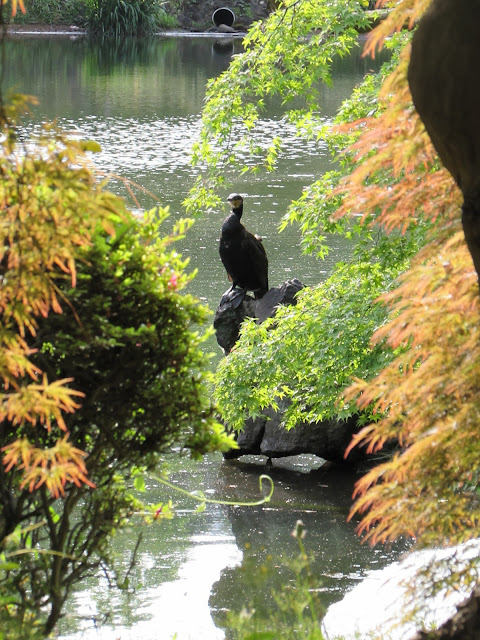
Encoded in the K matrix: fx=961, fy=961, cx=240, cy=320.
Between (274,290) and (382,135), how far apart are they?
831 centimetres

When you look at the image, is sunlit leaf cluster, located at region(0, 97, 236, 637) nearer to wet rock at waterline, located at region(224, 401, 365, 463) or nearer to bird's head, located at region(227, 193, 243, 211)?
wet rock at waterline, located at region(224, 401, 365, 463)

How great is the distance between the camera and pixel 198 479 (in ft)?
31.9

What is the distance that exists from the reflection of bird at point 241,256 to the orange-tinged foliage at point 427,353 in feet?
27.3

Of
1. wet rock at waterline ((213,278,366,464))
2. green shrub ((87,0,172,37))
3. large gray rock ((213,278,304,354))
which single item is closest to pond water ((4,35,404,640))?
wet rock at waterline ((213,278,366,464))

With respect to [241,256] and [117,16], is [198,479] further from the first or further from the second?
[117,16]

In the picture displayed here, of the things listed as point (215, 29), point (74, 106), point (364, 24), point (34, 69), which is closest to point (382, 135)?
point (364, 24)

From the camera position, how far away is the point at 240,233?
11469mm

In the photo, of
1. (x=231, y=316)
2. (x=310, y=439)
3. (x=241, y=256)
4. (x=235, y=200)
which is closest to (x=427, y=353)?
(x=310, y=439)

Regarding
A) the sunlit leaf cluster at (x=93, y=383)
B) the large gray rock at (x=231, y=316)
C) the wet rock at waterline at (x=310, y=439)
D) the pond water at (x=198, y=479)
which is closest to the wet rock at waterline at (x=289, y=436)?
the wet rock at waterline at (x=310, y=439)

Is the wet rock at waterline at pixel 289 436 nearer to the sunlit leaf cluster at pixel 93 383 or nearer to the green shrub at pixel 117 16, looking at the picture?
the sunlit leaf cluster at pixel 93 383

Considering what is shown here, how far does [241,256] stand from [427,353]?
8.55m

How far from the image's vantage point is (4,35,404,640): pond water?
6.63m

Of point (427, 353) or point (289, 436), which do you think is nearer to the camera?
point (427, 353)

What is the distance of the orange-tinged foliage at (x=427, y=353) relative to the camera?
2725mm
